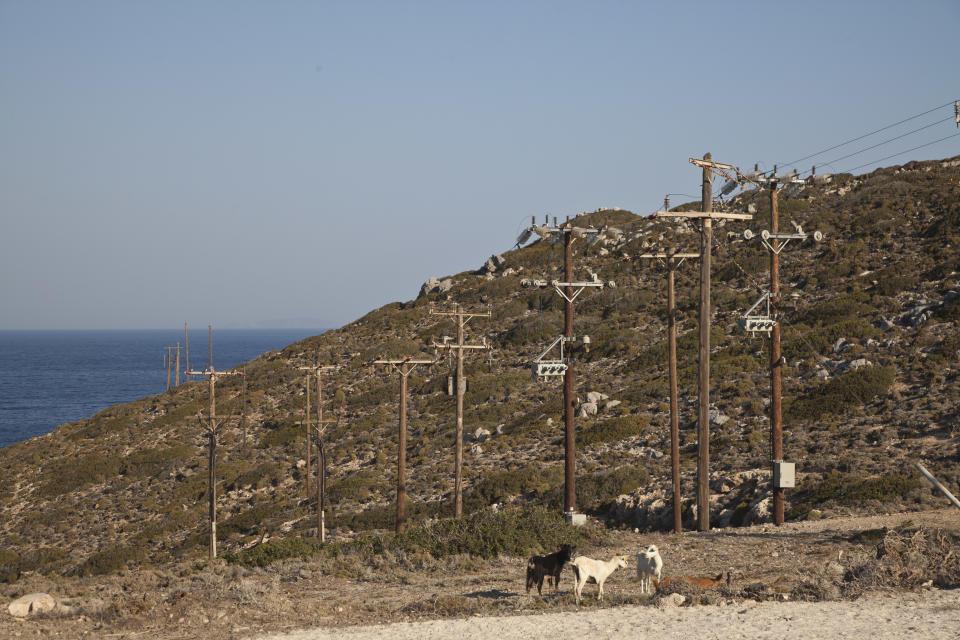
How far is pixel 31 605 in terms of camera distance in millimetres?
A: 15188

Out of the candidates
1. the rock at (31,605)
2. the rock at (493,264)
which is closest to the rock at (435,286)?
the rock at (493,264)

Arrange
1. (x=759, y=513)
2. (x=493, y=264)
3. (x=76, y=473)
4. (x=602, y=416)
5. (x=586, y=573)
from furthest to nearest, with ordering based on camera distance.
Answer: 1. (x=493, y=264)
2. (x=76, y=473)
3. (x=602, y=416)
4. (x=759, y=513)
5. (x=586, y=573)

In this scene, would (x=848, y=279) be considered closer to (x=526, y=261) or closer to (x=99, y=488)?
(x=526, y=261)

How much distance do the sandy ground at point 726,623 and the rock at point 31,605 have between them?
5.46m

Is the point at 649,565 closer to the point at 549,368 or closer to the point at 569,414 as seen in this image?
the point at 569,414

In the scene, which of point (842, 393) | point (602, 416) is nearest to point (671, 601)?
point (842, 393)

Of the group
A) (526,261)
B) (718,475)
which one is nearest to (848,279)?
(718,475)

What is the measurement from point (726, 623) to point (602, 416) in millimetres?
31140

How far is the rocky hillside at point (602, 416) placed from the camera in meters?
31.5

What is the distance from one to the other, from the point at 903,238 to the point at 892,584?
51.1 m

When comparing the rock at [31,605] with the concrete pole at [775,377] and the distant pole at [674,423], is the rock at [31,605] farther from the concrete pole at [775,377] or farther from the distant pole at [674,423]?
the concrete pole at [775,377]

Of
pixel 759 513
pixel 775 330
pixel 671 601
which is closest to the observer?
pixel 671 601

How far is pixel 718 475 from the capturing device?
99.1ft

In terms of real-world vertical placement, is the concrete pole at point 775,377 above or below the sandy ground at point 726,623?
above
